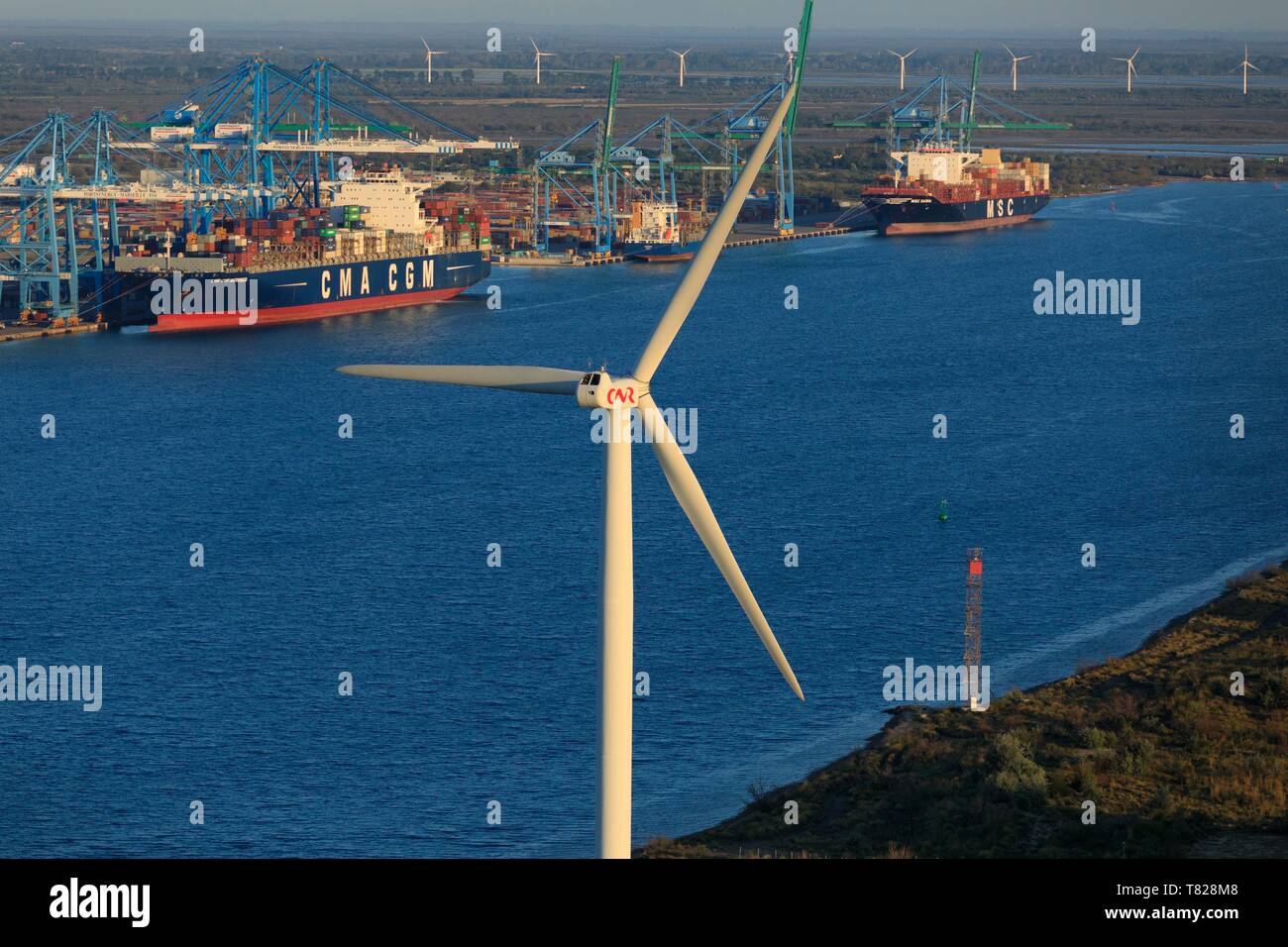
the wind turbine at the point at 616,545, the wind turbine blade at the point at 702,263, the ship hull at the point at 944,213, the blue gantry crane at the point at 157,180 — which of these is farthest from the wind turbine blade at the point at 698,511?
the ship hull at the point at 944,213

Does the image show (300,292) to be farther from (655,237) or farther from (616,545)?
(616,545)

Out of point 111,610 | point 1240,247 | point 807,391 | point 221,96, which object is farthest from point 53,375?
point 1240,247

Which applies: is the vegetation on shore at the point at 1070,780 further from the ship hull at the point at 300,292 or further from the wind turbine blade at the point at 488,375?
the ship hull at the point at 300,292

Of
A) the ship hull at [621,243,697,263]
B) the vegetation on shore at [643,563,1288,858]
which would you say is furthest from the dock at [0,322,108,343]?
the vegetation on shore at [643,563,1288,858]

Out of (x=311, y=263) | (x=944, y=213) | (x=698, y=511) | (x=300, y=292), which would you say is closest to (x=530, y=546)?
(x=698, y=511)

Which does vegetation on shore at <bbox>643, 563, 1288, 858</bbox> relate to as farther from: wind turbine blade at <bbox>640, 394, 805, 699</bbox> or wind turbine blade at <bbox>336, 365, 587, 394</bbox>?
wind turbine blade at <bbox>336, 365, 587, 394</bbox>
